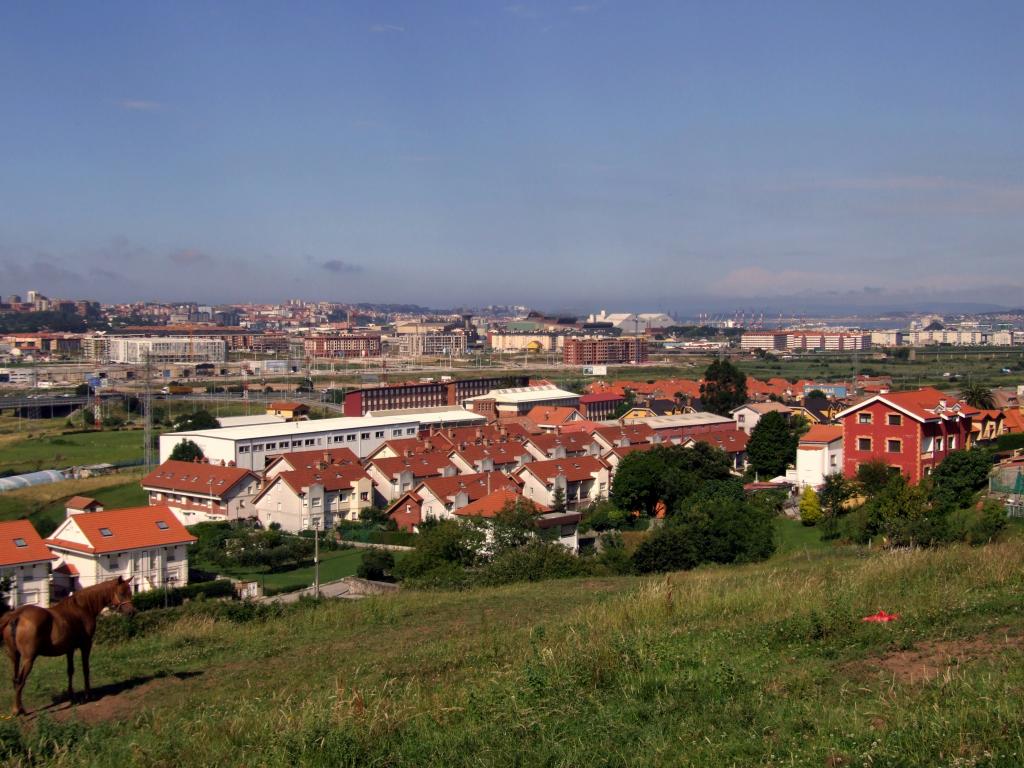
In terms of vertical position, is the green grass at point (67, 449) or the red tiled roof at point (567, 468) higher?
the red tiled roof at point (567, 468)

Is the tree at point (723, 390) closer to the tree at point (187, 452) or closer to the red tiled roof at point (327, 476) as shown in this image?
the red tiled roof at point (327, 476)

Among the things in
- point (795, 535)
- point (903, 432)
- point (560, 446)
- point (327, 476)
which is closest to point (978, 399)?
point (903, 432)

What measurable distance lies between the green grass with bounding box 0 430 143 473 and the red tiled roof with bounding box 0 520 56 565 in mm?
10733

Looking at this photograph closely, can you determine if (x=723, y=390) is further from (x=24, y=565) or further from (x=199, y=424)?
(x=24, y=565)

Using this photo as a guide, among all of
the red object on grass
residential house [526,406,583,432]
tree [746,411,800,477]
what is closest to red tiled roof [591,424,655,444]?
residential house [526,406,583,432]

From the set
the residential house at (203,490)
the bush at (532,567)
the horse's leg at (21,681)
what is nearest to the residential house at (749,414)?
the residential house at (203,490)

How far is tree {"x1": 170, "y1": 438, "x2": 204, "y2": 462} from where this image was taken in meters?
18.2

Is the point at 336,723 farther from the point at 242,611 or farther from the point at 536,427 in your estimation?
the point at 536,427

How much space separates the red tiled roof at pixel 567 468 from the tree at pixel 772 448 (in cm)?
284

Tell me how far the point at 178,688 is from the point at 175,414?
28007 mm

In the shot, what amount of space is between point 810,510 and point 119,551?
8.00 meters

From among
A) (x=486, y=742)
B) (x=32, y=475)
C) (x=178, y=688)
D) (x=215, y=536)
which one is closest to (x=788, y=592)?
(x=486, y=742)

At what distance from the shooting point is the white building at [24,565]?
9461 millimetres

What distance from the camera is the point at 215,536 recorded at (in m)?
13.1
